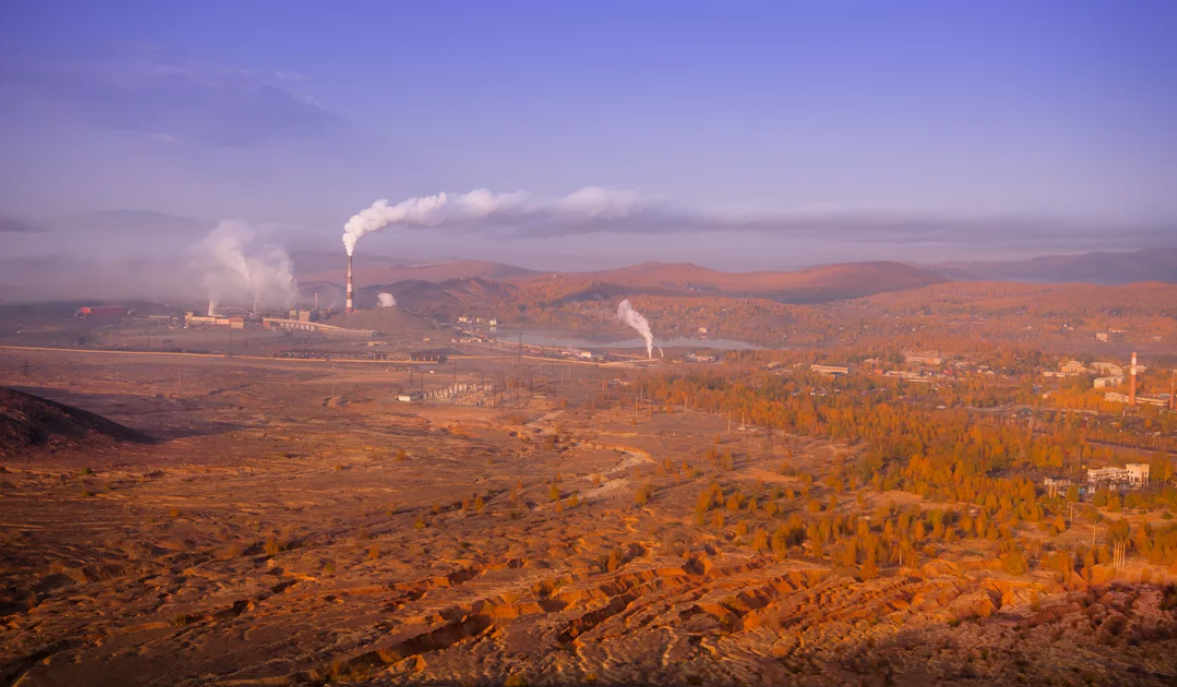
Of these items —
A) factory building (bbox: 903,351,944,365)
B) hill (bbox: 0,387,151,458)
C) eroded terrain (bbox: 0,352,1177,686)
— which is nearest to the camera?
eroded terrain (bbox: 0,352,1177,686)

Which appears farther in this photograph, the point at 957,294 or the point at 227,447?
the point at 957,294

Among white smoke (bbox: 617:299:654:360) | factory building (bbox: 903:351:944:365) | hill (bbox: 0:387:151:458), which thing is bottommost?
factory building (bbox: 903:351:944:365)

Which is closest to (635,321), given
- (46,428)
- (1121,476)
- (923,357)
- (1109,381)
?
(923,357)

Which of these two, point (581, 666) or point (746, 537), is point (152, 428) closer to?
point (746, 537)

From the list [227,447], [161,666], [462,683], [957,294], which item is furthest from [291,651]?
[957,294]

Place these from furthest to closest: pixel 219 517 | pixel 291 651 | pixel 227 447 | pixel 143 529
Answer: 1. pixel 227 447
2. pixel 219 517
3. pixel 143 529
4. pixel 291 651

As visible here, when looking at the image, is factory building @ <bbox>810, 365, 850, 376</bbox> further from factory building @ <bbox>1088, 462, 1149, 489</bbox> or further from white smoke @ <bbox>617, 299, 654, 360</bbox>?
factory building @ <bbox>1088, 462, 1149, 489</bbox>

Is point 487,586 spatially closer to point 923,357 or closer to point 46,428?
point 46,428

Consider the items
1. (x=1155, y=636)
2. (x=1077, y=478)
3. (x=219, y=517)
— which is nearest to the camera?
(x=1155, y=636)

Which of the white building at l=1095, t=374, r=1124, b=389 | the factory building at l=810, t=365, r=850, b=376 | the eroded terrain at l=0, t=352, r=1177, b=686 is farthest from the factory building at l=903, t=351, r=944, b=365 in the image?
the eroded terrain at l=0, t=352, r=1177, b=686
